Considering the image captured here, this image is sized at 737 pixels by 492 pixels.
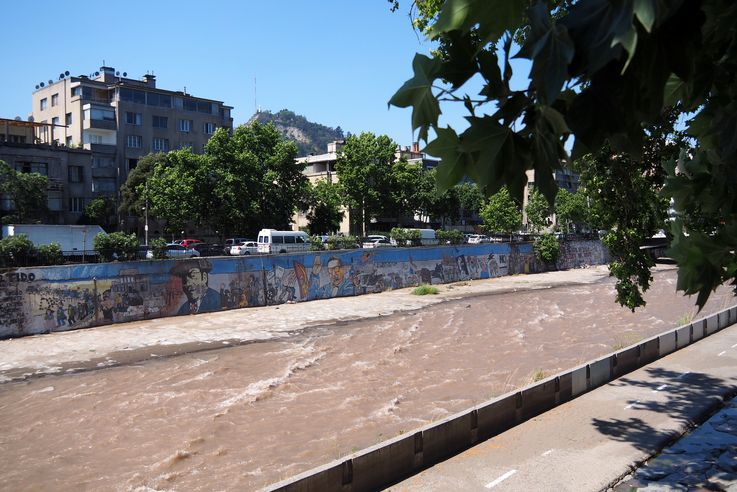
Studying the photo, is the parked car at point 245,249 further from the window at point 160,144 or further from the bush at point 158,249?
→ the window at point 160,144

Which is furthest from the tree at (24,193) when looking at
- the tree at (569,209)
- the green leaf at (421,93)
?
the tree at (569,209)

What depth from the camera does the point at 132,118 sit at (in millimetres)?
61594

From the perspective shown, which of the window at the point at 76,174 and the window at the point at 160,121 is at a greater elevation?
the window at the point at 160,121

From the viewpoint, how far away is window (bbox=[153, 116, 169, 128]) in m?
63.2

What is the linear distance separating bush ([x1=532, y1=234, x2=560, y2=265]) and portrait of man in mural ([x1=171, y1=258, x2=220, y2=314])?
30888mm

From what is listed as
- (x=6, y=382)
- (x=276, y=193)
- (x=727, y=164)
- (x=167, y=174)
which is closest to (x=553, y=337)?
(x=6, y=382)

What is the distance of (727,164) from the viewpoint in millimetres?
2568

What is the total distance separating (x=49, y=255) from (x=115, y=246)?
2.40 metres

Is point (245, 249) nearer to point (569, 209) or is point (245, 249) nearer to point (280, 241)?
point (280, 241)

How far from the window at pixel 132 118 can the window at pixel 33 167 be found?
11144mm

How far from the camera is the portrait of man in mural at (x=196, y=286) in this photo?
82.0 ft

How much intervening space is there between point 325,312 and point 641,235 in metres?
18.4

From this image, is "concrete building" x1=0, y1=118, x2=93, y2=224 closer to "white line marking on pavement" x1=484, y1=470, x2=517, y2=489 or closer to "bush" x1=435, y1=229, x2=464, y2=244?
"bush" x1=435, y1=229, x2=464, y2=244

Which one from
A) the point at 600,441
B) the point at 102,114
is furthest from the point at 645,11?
the point at 102,114
